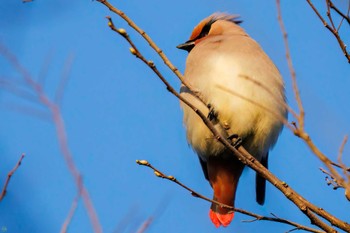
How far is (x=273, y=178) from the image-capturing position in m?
2.75

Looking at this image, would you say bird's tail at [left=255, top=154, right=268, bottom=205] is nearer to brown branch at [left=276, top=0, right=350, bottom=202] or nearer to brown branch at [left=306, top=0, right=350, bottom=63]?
brown branch at [left=306, top=0, right=350, bottom=63]

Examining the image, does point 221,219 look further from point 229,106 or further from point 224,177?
point 229,106

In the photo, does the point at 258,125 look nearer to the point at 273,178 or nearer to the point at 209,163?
the point at 209,163

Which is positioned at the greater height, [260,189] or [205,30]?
[205,30]

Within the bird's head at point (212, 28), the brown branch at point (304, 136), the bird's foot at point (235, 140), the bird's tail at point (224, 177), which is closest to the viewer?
the brown branch at point (304, 136)

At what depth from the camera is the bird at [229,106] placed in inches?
140

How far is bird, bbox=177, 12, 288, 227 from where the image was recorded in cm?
355

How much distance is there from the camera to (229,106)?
357 centimetres

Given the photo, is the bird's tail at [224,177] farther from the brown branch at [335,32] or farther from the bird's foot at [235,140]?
the brown branch at [335,32]

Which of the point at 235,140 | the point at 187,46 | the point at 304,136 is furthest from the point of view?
the point at 187,46

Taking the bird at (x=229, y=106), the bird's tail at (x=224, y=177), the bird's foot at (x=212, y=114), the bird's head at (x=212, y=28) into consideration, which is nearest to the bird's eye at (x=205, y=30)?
the bird's head at (x=212, y=28)

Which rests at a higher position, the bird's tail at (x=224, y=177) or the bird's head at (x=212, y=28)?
the bird's head at (x=212, y=28)

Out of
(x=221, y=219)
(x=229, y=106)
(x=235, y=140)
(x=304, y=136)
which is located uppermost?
(x=304, y=136)

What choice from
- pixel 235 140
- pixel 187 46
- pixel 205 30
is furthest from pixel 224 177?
pixel 205 30
